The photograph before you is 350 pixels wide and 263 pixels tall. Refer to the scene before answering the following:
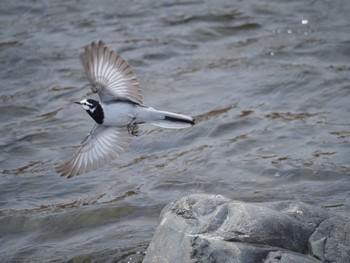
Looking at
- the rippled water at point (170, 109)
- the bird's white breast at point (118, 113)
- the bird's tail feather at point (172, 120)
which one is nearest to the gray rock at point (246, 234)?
the bird's tail feather at point (172, 120)

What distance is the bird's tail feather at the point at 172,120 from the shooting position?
6113 millimetres

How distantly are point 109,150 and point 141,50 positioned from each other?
4.74 meters

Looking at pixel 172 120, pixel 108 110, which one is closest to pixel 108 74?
pixel 108 110

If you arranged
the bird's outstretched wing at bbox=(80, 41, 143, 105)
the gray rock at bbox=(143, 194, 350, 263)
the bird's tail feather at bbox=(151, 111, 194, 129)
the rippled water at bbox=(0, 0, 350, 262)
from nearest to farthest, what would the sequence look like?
the gray rock at bbox=(143, 194, 350, 263)
the bird's tail feather at bbox=(151, 111, 194, 129)
the bird's outstretched wing at bbox=(80, 41, 143, 105)
the rippled water at bbox=(0, 0, 350, 262)

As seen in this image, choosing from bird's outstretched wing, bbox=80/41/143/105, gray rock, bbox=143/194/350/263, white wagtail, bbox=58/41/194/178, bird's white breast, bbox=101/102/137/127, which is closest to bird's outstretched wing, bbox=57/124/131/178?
white wagtail, bbox=58/41/194/178

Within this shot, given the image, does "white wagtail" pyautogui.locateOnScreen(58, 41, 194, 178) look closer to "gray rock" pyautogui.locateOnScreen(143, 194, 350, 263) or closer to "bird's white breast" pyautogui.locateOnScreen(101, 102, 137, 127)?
"bird's white breast" pyautogui.locateOnScreen(101, 102, 137, 127)

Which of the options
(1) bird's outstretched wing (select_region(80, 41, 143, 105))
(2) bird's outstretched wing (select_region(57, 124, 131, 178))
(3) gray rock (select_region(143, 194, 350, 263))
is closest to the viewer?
(3) gray rock (select_region(143, 194, 350, 263))

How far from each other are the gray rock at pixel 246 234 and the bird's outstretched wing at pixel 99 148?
138 cm

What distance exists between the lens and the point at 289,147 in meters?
8.13

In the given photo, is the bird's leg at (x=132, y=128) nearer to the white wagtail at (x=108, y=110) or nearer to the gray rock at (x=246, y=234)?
the white wagtail at (x=108, y=110)

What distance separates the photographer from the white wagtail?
20.5 feet

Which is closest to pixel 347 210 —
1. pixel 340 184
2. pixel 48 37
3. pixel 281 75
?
pixel 340 184

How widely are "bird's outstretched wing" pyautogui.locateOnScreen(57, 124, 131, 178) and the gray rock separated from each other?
1385 mm

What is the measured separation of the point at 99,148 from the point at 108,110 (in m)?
0.41
